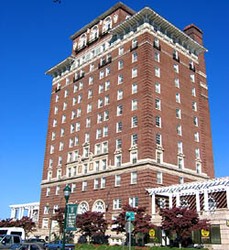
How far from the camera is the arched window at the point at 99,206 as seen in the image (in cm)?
5477

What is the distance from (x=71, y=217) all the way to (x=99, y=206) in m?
33.9

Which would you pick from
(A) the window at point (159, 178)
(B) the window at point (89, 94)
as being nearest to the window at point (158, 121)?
(A) the window at point (159, 178)

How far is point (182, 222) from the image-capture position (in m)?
37.9

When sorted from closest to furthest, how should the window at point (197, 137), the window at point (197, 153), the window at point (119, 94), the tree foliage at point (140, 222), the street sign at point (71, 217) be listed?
the street sign at point (71, 217) → the tree foliage at point (140, 222) → the window at point (119, 94) → the window at point (197, 153) → the window at point (197, 137)

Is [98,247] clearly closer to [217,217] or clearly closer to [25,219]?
[217,217]

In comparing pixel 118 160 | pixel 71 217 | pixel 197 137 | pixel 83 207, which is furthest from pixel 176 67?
pixel 71 217

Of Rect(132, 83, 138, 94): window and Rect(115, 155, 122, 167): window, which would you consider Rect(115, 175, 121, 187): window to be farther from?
Rect(132, 83, 138, 94): window

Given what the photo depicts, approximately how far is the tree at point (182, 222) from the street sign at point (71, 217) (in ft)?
61.8

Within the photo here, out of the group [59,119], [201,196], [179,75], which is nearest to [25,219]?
[59,119]

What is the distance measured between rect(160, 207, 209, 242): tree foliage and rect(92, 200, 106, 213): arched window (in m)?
17.0

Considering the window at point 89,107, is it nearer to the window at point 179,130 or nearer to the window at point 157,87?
the window at point 157,87

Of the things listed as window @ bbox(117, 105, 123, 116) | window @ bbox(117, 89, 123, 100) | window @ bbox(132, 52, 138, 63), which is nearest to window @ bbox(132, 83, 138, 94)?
window @ bbox(117, 89, 123, 100)

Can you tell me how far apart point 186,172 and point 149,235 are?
47.3ft

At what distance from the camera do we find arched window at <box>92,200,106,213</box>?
180 ft
